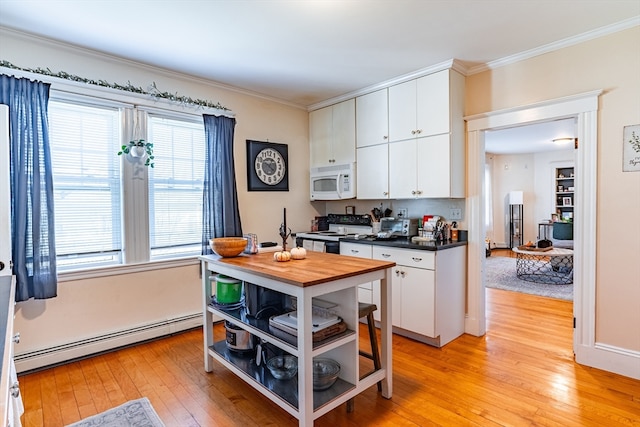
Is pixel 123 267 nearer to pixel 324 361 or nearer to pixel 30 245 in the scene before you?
pixel 30 245

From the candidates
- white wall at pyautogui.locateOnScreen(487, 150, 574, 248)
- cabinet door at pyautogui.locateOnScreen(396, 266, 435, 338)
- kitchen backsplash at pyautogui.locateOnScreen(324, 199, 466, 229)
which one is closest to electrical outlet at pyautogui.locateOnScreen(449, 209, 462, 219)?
kitchen backsplash at pyautogui.locateOnScreen(324, 199, 466, 229)

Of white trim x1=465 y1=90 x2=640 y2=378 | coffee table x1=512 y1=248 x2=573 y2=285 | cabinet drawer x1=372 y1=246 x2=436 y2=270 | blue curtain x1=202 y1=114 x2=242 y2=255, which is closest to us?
white trim x1=465 y1=90 x2=640 y2=378

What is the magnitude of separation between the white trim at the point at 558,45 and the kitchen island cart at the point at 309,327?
→ 2.29 metres

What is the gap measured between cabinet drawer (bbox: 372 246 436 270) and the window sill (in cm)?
191

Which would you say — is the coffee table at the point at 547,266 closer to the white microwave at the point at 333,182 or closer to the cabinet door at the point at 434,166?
the cabinet door at the point at 434,166

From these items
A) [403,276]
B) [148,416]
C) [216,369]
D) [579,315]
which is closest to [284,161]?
[403,276]

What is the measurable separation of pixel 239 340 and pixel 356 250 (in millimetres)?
1591

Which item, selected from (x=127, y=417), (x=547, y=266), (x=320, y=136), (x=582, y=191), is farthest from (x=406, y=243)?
(x=547, y=266)

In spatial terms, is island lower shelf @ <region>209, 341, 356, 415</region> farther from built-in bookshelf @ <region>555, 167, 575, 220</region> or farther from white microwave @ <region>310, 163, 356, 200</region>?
built-in bookshelf @ <region>555, 167, 575, 220</region>

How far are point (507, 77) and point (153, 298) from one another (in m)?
3.90

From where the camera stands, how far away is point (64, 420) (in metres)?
2.13

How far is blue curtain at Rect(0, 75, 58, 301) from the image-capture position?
2543mm

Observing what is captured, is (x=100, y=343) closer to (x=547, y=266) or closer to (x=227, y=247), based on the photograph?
(x=227, y=247)

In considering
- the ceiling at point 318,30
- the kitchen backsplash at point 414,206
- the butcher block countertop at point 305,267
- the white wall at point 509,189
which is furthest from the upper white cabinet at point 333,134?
the white wall at point 509,189
